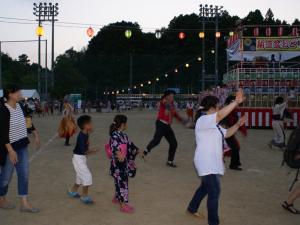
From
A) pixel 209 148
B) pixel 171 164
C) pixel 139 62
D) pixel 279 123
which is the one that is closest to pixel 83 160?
pixel 209 148

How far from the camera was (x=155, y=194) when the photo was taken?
7.71 meters

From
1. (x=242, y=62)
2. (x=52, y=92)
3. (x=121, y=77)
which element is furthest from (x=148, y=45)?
(x=242, y=62)

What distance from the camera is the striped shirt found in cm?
627

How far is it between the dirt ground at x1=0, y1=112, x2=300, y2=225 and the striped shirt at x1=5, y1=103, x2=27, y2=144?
1.06 metres

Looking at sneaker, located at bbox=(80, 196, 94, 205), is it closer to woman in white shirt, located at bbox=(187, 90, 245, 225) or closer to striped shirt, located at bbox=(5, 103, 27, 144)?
striped shirt, located at bbox=(5, 103, 27, 144)

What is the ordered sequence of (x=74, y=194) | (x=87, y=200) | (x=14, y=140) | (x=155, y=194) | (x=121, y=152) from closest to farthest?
(x=14, y=140) < (x=121, y=152) < (x=87, y=200) < (x=74, y=194) < (x=155, y=194)

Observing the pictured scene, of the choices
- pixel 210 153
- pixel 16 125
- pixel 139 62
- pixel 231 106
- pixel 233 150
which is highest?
pixel 139 62

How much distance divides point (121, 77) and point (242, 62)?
52.4 metres

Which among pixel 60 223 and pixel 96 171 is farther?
pixel 96 171

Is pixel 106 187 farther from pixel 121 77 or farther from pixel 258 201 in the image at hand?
pixel 121 77

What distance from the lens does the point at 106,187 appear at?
8.25 meters

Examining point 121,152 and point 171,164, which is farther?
point 171,164

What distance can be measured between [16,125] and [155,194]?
2.58 m

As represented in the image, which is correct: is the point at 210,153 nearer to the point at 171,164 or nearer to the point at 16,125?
the point at 16,125
